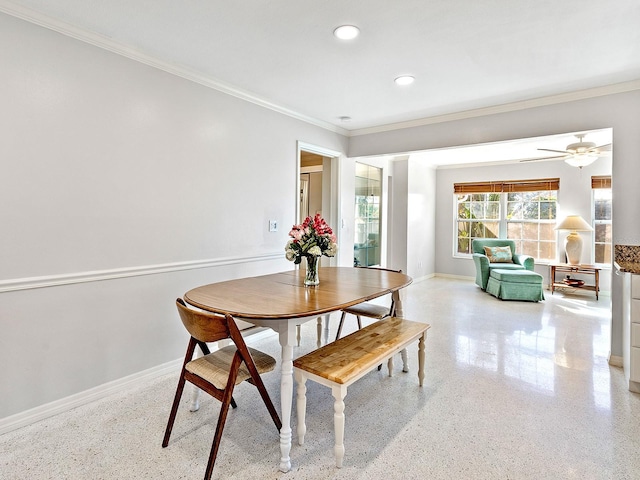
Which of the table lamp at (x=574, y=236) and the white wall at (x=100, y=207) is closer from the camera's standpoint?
the white wall at (x=100, y=207)

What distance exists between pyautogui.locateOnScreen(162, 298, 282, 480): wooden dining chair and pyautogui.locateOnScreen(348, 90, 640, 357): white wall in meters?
3.05

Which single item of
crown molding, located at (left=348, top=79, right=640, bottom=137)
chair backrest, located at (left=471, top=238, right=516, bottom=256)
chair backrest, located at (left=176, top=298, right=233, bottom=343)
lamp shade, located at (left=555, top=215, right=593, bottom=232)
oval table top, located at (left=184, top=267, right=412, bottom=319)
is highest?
crown molding, located at (left=348, top=79, right=640, bottom=137)

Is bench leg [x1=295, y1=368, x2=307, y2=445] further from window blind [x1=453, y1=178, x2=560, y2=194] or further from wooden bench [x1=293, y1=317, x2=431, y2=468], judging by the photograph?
window blind [x1=453, y1=178, x2=560, y2=194]

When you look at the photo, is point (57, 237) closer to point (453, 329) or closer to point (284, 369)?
point (284, 369)

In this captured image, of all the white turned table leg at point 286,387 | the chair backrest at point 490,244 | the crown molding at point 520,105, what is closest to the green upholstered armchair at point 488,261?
the chair backrest at point 490,244

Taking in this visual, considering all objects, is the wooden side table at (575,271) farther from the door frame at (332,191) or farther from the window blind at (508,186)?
the door frame at (332,191)

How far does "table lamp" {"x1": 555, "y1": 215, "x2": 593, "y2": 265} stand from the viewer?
559cm

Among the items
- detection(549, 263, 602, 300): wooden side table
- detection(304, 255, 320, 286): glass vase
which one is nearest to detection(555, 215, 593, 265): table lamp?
detection(549, 263, 602, 300): wooden side table

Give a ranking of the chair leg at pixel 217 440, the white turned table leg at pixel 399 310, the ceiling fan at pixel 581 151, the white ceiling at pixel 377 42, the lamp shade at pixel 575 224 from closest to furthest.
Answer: the chair leg at pixel 217 440 < the white ceiling at pixel 377 42 < the white turned table leg at pixel 399 310 < the ceiling fan at pixel 581 151 < the lamp shade at pixel 575 224

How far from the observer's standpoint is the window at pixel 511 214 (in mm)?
6277

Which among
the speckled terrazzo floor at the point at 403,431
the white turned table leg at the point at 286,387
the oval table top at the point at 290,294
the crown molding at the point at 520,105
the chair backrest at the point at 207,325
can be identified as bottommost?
the speckled terrazzo floor at the point at 403,431

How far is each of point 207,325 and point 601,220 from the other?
22.0ft

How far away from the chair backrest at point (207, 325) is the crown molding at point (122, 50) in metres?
1.89

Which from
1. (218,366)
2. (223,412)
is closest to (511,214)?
(218,366)
